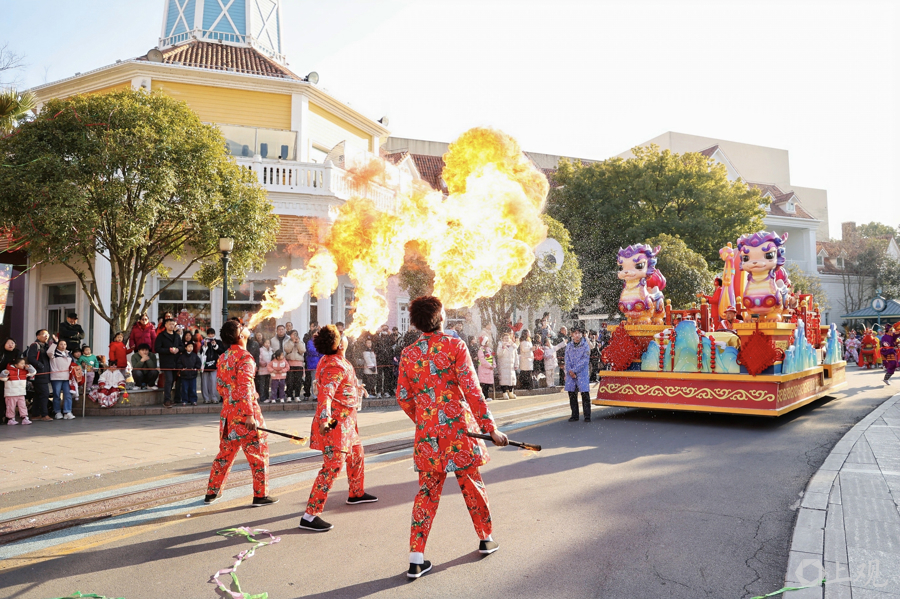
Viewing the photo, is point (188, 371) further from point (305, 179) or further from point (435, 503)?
point (435, 503)

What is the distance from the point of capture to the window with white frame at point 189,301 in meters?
20.3

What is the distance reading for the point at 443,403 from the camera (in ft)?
14.8

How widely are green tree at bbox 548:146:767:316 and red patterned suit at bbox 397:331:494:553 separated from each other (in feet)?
82.4

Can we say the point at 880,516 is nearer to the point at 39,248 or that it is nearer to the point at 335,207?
the point at 39,248

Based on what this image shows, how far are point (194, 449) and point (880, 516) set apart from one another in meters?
8.27

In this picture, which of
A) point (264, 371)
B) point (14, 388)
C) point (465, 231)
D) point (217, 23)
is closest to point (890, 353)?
point (465, 231)

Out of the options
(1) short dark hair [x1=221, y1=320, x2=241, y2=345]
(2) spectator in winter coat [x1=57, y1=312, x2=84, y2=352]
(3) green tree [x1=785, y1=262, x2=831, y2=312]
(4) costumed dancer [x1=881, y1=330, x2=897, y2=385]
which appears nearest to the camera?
(1) short dark hair [x1=221, y1=320, x2=241, y2=345]

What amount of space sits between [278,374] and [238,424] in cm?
847

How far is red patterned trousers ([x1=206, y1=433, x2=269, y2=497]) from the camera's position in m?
5.92

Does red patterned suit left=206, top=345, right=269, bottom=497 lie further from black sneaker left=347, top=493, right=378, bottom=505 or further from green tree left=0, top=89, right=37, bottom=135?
green tree left=0, top=89, right=37, bottom=135

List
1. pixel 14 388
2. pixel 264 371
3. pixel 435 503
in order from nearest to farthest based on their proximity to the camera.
→ pixel 435 503 < pixel 14 388 < pixel 264 371

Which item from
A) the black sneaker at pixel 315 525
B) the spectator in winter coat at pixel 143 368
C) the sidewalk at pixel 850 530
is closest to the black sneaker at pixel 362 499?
the black sneaker at pixel 315 525

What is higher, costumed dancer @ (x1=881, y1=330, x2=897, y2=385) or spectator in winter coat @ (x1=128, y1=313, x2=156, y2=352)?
spectator in winter coat @ (x1=128, y1=313, x2=156, y2=352)

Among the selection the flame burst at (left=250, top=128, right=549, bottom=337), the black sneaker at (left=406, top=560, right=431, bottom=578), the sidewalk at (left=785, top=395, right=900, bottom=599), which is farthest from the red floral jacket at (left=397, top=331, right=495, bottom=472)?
the flame burst at (left=250, top=128, right=549, bottom=337)
